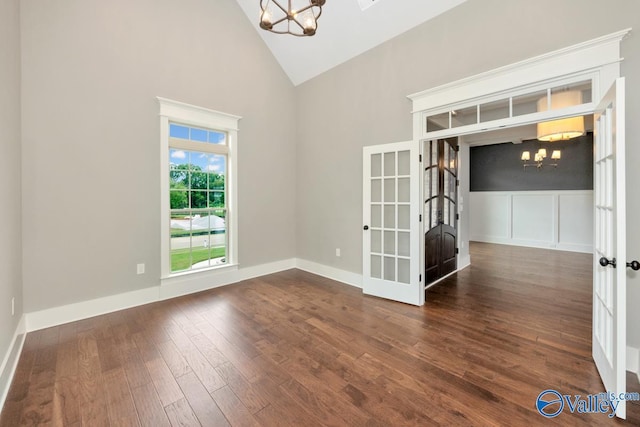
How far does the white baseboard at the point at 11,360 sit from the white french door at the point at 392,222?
3.47 meters

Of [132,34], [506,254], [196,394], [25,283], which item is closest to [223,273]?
[25,283]

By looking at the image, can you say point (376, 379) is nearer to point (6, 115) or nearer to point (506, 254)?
point (6, 115)

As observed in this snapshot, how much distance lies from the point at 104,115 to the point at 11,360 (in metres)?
2.56

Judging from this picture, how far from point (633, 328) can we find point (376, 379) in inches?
81.8

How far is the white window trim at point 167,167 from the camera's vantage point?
3.52 metres

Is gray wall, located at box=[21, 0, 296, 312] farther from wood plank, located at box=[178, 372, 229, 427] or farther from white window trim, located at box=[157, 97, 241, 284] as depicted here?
wood plank, located at box=[178, 372, 229, 427]

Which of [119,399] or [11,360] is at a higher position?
[11,360]

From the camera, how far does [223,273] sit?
4152 millimetres

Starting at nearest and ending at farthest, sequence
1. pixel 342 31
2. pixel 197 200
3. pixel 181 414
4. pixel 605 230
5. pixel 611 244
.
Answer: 1. pixel 181 414
2. pixel 611 244
3. pixel 605 230
4. pixel 342 31
5. pixel 197 200

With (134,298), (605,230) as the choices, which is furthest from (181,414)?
(605,230)

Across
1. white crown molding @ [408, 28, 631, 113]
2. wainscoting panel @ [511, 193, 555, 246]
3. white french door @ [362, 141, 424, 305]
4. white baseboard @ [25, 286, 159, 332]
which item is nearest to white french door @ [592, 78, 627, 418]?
white crown molding @ [408, 28, 631, 113]

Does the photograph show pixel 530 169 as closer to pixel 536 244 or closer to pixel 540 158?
pixel 540 158

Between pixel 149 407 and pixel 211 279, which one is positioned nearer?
pixel 149 407

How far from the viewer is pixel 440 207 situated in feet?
14.6
